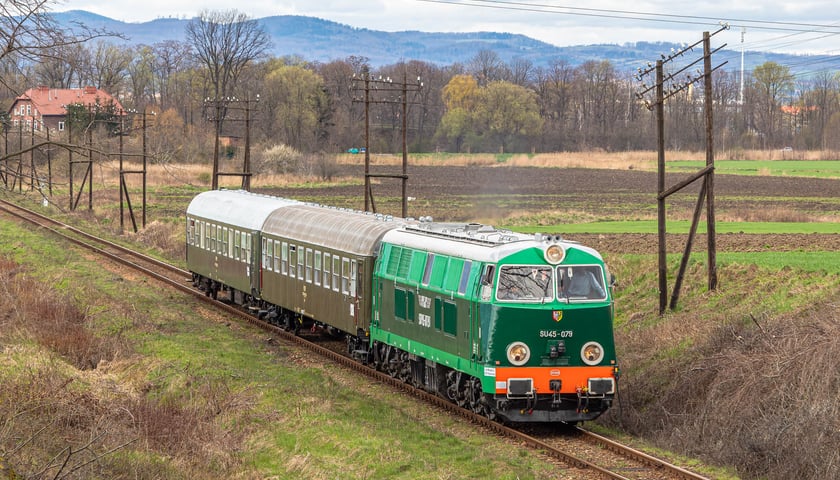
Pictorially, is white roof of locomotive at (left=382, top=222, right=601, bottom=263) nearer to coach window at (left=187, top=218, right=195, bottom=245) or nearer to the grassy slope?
the grassy slope

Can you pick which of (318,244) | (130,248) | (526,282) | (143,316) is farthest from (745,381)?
(130,248)

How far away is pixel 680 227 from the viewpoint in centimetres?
4103

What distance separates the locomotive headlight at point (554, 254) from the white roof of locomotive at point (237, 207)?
1417 centimetres

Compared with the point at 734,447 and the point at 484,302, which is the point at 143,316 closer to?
the point at 484,302

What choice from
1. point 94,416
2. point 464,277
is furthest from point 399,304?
point 94,416

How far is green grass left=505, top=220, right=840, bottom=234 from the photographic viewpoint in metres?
38.3

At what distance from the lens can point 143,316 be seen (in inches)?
1110

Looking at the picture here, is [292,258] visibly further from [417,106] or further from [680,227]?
[417,106]

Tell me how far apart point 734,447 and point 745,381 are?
216 cm

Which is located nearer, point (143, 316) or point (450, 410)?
point (450, 410)

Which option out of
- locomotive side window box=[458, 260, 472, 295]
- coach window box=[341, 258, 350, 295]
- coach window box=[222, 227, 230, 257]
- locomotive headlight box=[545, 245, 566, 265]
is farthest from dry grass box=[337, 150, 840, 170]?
locomotive headlight box=[545, 245, 566, 265]

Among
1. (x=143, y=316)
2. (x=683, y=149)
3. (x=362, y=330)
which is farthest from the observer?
(x=683, y=149)

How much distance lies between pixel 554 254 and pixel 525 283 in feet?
2.28

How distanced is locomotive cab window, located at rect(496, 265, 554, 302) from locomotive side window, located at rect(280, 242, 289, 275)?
11736 millimetres
